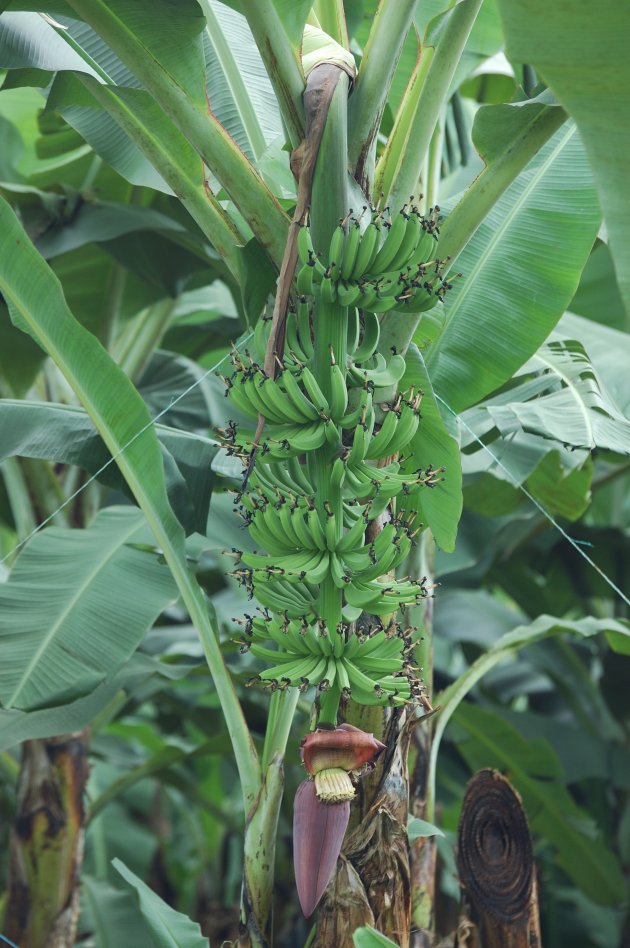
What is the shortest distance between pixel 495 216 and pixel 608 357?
0.44 m

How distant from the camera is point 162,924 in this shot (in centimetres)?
119

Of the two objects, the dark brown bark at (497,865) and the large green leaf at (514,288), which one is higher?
the large green leaf at (514,288)

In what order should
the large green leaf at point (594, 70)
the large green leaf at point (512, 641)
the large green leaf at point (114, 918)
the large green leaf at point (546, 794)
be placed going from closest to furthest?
1. the large green leaf at point (594, 70)
2. the large green leaf at point (512, 641)
3. the large green leaf at point (114, 918)
4. the large green leaf at point (546, 794)

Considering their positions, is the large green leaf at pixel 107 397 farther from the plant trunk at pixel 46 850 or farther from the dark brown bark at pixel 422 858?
the plant trunk at pixel 46 850

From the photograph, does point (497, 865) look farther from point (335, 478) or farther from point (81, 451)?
point (81, 451)

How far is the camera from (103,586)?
1.41 meters

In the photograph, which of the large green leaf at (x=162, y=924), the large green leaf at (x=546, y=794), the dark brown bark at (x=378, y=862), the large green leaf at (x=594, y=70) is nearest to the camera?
the large green leaf at (x=594, y=70)

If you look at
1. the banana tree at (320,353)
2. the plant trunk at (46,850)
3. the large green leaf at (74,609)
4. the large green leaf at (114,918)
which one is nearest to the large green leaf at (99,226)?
the banana tree at (320,353)

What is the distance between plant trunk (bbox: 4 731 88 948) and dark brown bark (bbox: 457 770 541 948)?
74cm

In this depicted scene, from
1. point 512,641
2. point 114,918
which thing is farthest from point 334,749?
point 114,918

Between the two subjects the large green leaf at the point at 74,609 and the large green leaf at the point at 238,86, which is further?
the large green leaf at the point at 238,86

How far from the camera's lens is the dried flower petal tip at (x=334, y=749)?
0.94 meters

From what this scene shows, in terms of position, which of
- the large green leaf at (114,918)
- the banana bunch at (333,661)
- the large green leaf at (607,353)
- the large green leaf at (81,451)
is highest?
the large green leaf at (607,353)

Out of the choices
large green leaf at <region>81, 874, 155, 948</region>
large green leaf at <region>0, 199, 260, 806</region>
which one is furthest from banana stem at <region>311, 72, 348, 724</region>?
large green leaf at <region>81, 874, 155, 948</region>
